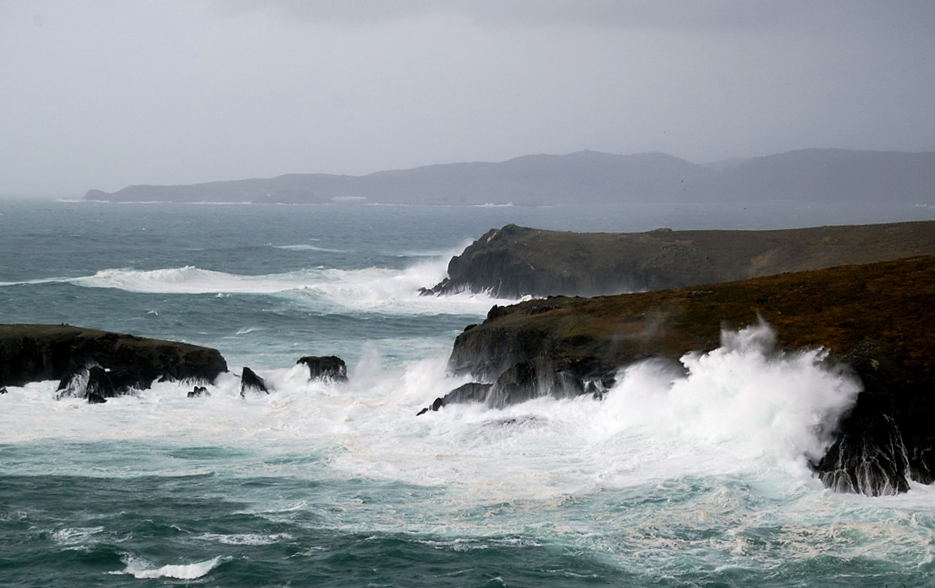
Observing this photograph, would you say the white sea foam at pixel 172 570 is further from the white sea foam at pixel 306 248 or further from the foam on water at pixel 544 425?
the white sea foam at pixel 306 248

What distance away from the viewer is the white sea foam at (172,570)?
23344 mm

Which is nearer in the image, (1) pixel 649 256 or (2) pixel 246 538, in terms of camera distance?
(2) pixel 246 538

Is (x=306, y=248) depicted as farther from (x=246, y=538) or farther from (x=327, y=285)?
(x=246, y=538)

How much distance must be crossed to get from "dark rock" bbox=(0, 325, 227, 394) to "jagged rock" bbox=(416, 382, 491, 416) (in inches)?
430

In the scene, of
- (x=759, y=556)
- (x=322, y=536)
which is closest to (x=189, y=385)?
(x=322, y=536)

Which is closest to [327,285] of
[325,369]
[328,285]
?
[328,285]

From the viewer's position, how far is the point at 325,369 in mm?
45500

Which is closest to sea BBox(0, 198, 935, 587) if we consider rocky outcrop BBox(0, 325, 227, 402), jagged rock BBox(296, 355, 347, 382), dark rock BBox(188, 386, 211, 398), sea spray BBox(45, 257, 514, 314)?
jagged rock BBox(296, 355, 347, 382)

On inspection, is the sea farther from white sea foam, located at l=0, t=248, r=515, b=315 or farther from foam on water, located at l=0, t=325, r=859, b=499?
white sea foam, located at l=0, t=248, r=515, b=315

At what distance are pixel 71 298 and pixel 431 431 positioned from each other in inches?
1960

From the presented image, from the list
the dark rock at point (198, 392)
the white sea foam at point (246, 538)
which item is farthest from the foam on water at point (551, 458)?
the dark rock at point (198, 392)

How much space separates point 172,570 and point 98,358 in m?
22.6

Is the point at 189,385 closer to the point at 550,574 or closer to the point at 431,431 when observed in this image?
the point at 431,431

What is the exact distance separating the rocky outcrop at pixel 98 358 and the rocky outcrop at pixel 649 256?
134 feet
